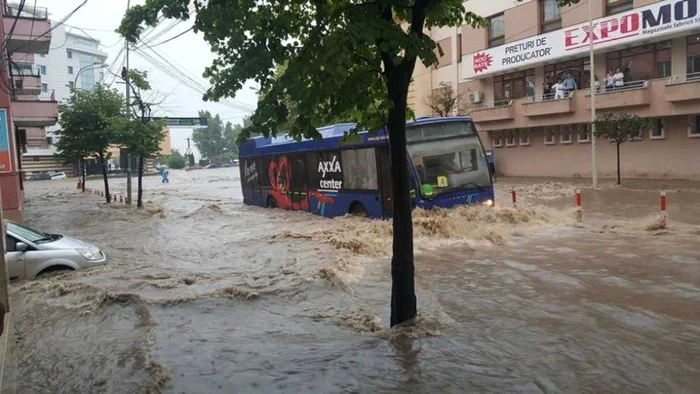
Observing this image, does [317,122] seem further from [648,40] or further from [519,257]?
[648,40]

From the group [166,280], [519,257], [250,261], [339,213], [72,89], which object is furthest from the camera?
[72,89]

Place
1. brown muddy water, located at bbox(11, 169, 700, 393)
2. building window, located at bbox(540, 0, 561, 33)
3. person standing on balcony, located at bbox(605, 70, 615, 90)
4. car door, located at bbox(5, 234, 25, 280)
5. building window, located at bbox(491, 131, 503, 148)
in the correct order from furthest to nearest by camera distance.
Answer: building window, located at bbox(491, 131, 503, 148) < building window, located at bbox(540, 0, 561, 33) < person standing on balcony, located at bbox(605, 70, 615, 90) < car door, located at bbox(5, 234, 25, 280) < brown muddy water, located at bbox(11, 169, 700, 393)

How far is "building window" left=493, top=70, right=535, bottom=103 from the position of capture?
31500 millimetres

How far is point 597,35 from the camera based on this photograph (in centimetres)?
2567

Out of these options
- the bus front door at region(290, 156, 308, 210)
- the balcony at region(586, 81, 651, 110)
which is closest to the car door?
the bus front door at region(290, 156, 308, 210)

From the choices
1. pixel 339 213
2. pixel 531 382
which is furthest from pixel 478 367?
pixel 339 213

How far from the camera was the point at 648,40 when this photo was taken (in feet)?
79.4

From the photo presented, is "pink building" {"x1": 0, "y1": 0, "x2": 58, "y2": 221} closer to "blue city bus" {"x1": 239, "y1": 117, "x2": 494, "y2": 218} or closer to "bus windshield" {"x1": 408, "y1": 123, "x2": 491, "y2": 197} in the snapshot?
"blue city bus" {"x1": 239, "y1": 117, "x2": 494, "y2": 218}

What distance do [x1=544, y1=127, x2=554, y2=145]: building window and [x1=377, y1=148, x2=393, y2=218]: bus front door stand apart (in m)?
20.0

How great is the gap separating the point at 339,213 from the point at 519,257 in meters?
6.50

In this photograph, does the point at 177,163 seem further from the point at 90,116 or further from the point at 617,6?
the point at 617,6

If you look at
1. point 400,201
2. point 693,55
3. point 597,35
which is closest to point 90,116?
point 597,35

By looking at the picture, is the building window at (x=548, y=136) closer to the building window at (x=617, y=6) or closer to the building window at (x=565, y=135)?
the building window at (x=565, y=135)

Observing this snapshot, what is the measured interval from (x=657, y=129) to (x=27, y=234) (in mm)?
25107
